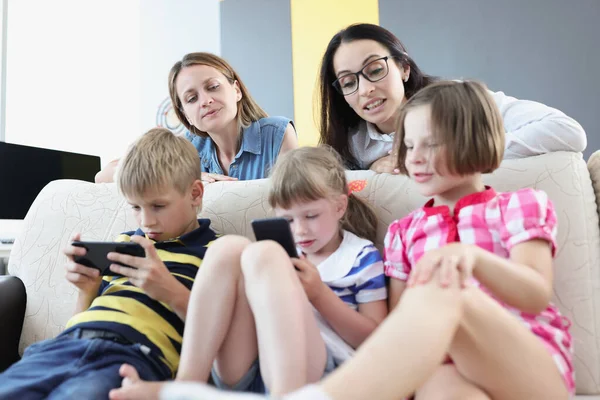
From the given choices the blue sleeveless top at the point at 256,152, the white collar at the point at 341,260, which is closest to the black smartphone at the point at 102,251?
the white collar at the point at 341,260

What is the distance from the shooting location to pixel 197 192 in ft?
4.42

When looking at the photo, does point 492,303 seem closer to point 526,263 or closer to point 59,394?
point 526,263

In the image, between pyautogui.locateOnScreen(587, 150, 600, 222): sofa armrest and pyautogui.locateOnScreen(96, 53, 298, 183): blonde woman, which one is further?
pyautogui.locateOnScreen(96, 53, 298, 183): blonde woman

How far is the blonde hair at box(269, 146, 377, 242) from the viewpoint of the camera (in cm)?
116

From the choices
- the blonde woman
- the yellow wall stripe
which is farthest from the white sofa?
the yellow wall stripe

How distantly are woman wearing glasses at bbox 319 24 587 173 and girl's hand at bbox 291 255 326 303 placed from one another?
0.45 meters

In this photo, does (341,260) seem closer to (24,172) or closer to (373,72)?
(373,72)

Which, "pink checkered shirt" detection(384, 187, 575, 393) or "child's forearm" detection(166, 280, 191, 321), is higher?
"pink checkered shirt" detection(384, 187, 575, 393)

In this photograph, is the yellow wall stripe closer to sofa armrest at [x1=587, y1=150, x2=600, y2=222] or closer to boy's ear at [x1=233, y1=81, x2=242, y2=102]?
boy's ear at [x1=233, y1=81, x2=242, y2=102]

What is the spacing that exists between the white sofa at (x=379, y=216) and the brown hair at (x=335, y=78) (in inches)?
14.3

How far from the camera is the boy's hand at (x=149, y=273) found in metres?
1.12

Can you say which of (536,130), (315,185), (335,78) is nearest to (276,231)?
(315,185)

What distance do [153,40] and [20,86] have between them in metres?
0.93

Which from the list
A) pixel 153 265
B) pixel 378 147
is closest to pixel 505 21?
pixel 378 147
